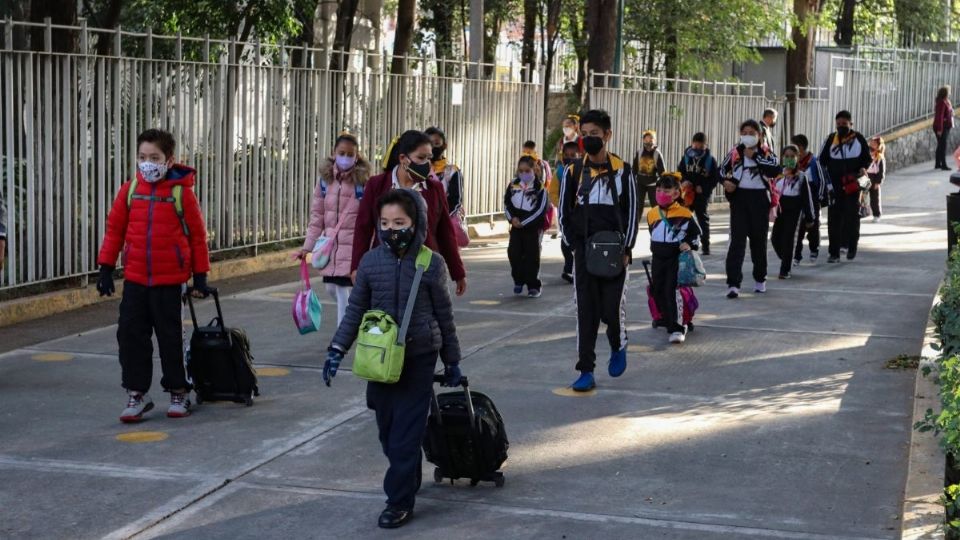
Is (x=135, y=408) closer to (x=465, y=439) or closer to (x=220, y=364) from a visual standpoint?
(x=220, y=364)

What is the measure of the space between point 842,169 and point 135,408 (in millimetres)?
11404

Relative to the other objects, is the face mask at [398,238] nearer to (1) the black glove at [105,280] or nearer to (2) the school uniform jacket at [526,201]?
(1) the black glove at [105,280]

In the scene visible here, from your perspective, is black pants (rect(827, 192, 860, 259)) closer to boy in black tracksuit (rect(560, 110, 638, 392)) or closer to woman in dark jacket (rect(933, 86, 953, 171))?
boy in black tracksuit (rect(560, 110, 638, 392))

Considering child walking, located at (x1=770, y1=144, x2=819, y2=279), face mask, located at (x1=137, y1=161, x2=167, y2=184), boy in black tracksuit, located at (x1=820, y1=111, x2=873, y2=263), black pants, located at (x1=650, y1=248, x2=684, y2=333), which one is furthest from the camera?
boy in black tracksuit, located at (x1=820, y1=111, x2=873, y2=263)

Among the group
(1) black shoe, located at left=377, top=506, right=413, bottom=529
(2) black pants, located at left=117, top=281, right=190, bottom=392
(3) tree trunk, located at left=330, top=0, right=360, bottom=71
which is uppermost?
(3) tree trunk, located at left=330, top=0, right=360, bottom=71

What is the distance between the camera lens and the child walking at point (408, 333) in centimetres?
668

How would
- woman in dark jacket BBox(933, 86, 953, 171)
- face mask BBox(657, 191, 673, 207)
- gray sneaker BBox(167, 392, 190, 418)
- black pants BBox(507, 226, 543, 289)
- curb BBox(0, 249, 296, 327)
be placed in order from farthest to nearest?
woman in dark jacket BBox(933, 86, 953, 171) < black pants BBox(507, 226, 543, 289) < curb BBox(0, 249, 296, 327) < face mask BBox(657, 191, 673, 207) < gray sneaker BBox(167, 392, 190, 418)

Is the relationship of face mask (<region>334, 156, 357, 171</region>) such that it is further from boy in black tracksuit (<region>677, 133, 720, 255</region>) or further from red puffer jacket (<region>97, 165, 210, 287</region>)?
boy in black tracksuit (<region>677, 133, 720, 255</region>)

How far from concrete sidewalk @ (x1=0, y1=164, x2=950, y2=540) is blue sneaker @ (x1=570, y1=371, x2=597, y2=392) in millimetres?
108

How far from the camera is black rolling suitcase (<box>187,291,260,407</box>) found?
912 cm

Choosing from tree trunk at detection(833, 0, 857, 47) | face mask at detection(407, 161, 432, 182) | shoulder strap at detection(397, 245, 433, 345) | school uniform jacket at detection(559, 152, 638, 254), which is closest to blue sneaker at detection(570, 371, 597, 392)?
school uniform jacket at detection(559, 152, 638, 254)

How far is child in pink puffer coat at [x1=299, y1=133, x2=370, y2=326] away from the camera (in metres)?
11.0

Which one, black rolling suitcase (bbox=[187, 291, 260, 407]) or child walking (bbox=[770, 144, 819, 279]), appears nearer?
black rolling suitcase (bbox=[187, 291, 260, 407])

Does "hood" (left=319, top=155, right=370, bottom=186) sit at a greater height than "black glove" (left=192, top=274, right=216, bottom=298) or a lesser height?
greater
